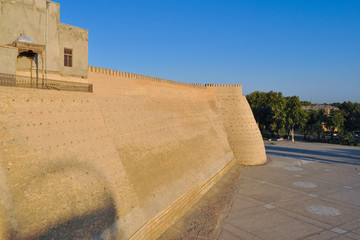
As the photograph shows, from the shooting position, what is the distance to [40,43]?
12242 mm

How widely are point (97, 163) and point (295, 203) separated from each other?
1259 centimetres

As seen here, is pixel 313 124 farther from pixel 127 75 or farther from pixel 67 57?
pixel 67 57

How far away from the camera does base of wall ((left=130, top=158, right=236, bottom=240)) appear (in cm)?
1058

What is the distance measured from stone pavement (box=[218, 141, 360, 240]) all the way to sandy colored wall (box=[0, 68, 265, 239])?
3159 millimetres

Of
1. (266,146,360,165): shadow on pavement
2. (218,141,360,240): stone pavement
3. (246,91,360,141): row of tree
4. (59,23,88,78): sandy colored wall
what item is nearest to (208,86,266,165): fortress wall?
(218,141,360,240): stone pavement

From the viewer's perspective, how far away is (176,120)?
19812 mm

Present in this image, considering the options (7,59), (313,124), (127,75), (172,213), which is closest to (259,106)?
(313,124)

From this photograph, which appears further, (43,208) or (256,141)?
(256,141)

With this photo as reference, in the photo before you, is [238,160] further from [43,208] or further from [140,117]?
[43,208]

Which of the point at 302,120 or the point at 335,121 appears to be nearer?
the point at 335,121

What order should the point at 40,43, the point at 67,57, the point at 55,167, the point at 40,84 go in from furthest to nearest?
1. the point at 67,57
2. the point at 40,43
3. the point at 40,84
4. the point at 55,167

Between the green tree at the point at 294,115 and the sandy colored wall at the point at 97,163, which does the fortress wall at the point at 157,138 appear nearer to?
the sandy colored wall at the point at 97,163

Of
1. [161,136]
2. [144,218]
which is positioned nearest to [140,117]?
[161,136]

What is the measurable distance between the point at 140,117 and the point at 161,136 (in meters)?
2.00
